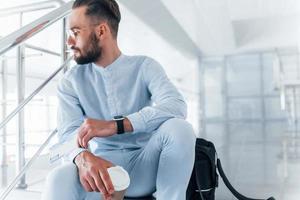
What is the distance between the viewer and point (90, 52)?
2.82 ft

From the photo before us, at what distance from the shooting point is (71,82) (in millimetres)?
876

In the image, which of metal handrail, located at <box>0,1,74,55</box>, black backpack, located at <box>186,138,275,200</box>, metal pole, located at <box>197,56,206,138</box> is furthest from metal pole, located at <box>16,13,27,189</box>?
metal pole, located at <box>197,56,206,138</box>

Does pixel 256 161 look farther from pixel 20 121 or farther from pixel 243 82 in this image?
pixel 20 121

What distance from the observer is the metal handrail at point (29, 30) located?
711mm

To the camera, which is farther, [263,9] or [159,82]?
[263,9]

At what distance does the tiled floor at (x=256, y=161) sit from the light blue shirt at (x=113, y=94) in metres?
0.48

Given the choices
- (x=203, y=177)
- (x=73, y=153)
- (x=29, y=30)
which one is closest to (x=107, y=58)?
(x=29, y=30)

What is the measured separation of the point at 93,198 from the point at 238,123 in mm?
1224

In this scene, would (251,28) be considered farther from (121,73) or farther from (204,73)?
(121,73)

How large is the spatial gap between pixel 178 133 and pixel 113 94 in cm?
26

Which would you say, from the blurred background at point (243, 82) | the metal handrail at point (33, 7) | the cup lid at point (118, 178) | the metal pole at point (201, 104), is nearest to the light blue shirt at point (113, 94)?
the cup lid at point (118, 178)

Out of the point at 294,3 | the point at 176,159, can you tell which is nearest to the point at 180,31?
the point at 294,3

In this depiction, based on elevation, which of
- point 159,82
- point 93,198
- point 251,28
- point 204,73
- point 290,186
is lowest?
point 290,186

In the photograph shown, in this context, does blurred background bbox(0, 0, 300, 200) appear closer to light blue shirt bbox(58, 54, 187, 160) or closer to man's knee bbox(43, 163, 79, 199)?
light blue shirt bbox(58, 54, 187, 160)
